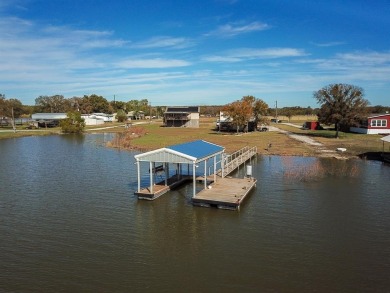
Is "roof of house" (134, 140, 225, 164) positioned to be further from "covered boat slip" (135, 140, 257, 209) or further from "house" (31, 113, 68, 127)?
"house" (31, 113, 68, 127)

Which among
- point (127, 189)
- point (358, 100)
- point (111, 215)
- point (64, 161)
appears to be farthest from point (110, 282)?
point (358, 100)

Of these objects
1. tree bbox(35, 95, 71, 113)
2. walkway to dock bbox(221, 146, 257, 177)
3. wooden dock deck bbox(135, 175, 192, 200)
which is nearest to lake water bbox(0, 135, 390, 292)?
wooden dock deck bbox(135, 175, 192, 200)

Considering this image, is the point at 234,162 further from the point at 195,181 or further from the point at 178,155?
the point at 178,155

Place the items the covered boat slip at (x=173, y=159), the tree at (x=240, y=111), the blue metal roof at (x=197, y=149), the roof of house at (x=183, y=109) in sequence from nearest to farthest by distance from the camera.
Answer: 1. the covered boat slip at (x=173, y=159)
2. the blue metal roof at (x=197, y=149)
3. the tree at (x=240, y=111)
4. the roof of house at (x=183, y=109)

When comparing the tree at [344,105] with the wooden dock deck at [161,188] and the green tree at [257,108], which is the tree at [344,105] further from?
the wooden dock deck at [161,188]

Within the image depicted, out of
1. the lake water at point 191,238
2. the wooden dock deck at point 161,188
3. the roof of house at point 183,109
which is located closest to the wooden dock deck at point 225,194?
the lake water at point 191,238

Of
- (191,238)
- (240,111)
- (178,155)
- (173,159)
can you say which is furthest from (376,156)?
(191,238)
